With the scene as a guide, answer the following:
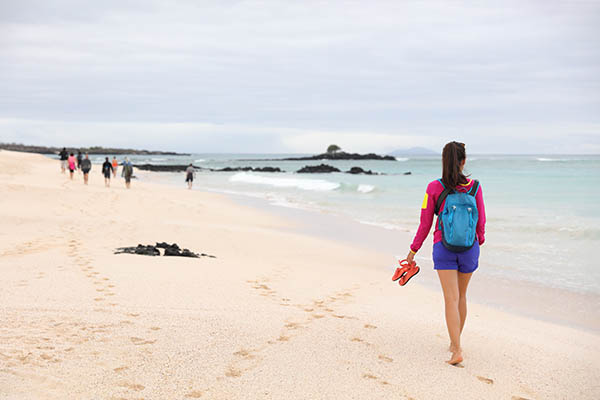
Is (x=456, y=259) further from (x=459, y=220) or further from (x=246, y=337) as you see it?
(x=246, y=337)

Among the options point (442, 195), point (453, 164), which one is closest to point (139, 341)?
point (442, 195)

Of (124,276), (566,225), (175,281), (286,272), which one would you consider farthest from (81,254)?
(566,225)

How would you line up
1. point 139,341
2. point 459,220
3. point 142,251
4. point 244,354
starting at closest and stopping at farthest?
point 459,220 → point 244,354 → point 139,341 → point 142,251

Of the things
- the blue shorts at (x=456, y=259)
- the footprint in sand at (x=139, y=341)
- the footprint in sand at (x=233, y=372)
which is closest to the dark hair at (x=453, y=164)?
the blue shorts at (x=456, y=259)

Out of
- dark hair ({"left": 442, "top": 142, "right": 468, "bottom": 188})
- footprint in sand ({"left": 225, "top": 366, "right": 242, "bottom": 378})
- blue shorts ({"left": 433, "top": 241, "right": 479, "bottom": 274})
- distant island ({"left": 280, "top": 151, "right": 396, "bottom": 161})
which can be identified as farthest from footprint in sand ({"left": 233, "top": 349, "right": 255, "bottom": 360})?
distant island ({"left": 280, "top": 151, "right": 396, "bottom": 161})

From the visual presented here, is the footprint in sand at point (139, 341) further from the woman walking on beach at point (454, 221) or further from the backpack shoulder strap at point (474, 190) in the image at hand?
the backpack shoulder strap at point (474, 190)

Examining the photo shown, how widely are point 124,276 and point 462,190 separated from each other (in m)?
4.79

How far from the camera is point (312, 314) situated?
221 inches

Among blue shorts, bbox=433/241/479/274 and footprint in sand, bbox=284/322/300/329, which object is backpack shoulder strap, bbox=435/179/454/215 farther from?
footprint in sand, bbox=284/322/300/329

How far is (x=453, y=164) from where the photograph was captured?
13.1ft

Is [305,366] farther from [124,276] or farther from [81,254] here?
[81,254]

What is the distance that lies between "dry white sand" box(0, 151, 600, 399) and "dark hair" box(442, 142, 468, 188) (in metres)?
1.62

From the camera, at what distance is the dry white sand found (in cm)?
366

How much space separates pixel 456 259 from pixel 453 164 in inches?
31.5
